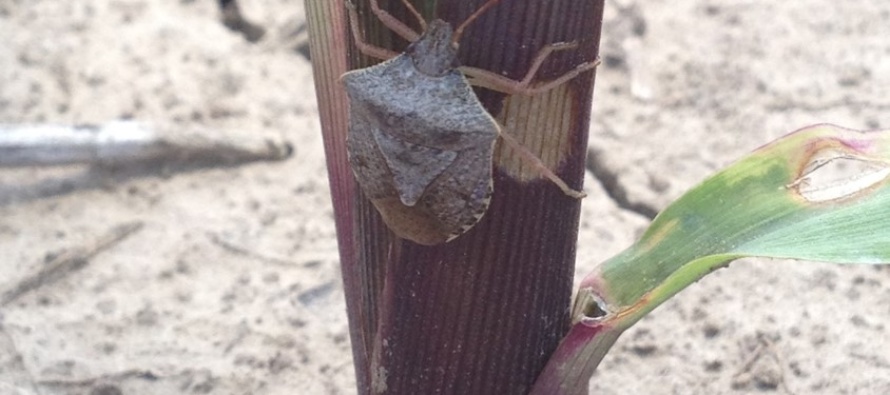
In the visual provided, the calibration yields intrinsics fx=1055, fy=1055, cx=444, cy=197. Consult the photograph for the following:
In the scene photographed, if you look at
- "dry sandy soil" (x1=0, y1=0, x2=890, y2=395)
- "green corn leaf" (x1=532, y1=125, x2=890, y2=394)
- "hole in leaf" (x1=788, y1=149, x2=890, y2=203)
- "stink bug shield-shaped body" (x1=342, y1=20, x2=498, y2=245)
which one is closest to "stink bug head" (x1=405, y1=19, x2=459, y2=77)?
"stink bug shield-shaped body" (x1=342, y1=20, x2=498, y2=245)

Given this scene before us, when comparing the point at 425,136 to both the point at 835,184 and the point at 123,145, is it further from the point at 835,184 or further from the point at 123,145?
the point at 123,145

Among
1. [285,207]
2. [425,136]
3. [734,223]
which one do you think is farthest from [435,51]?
[285,207]

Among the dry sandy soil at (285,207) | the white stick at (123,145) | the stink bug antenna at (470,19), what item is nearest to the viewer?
the stink bug antenna at (470,19)

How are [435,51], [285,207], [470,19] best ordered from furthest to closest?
[285,207], [435,51], [470,19]

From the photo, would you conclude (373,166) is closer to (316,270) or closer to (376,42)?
(376,42)

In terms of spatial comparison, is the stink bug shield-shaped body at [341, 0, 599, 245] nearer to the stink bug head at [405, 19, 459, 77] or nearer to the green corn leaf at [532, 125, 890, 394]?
the stink bug head at [405, 19, 459, 77]

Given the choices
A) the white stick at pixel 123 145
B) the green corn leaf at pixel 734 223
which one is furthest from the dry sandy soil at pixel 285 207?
the green corn leaf at pixel 734 223

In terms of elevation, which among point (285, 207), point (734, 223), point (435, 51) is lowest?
point (285, 207)

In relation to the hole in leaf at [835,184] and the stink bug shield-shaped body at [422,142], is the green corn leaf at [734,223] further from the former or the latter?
the stink bug shield-shaped body at [422,142]
